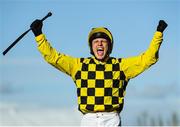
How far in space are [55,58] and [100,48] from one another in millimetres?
447

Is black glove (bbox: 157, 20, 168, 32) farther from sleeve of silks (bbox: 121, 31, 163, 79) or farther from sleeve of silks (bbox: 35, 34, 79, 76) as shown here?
sleeve of silks (bbox: 35, 34, 79, 76)

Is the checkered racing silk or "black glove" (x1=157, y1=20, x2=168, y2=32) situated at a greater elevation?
"black glove" (x1=157, y1=20, x2=168, y2=32)

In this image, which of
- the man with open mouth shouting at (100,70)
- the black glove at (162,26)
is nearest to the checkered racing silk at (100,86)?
the man with open mouth shouting at (100,70)

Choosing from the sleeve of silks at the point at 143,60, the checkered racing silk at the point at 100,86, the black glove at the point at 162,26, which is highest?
the black glove at the point at 162,26

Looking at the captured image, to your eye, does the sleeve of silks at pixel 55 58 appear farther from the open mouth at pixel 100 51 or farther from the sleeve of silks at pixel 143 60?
the sleeve of silks at pixel 143 60

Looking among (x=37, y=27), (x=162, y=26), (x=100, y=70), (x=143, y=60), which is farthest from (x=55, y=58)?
(x=162, y=26)

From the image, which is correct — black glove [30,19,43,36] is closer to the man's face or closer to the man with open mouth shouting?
the man with open mouth shouting

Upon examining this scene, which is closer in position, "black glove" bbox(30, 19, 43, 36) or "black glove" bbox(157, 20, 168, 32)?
"black glove" bbox(157, 20, 168, 32)

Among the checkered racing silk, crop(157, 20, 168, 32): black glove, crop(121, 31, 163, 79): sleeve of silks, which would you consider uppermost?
crop(157, 20, 168, 32): black glove

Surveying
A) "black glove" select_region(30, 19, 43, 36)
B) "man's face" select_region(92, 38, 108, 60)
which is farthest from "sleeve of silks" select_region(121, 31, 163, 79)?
"black glove" select_region(30, 19, 43, 36)

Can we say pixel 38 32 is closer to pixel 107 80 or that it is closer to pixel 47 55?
pixel 47 55

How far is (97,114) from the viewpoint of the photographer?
237 inches

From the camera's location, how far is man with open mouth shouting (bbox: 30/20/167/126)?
6.03 meters

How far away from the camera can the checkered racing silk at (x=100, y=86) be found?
6047 millimetres
